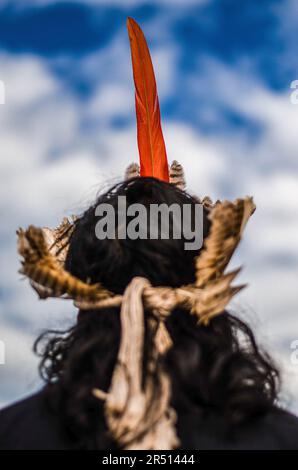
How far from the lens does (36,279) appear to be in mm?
2039

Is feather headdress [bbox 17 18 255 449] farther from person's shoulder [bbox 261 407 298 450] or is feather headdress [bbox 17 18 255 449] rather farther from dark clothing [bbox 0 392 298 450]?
person's shoulder [bbox 261 407 298 450]

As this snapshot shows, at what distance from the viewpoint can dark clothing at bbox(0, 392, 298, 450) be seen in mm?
1890

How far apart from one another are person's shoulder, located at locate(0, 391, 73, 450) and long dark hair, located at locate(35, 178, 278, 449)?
0.12 feet

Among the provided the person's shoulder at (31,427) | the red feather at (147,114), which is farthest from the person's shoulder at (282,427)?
the red feather at (147,114)

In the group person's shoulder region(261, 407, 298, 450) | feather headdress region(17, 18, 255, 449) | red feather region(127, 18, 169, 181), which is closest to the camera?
feather headdress region(17, 18, 255, 449)

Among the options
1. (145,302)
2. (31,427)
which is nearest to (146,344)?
(145,302)

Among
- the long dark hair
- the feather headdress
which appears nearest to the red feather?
the long dark hair

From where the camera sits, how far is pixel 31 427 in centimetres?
193

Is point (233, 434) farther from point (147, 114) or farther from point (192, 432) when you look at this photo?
point (147, 114)

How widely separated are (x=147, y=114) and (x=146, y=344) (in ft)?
4.11

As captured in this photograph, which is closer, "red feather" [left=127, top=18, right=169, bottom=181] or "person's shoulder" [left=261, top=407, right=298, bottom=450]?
"person's shoulder" [left=261, top=407, right=298, bottom=450]

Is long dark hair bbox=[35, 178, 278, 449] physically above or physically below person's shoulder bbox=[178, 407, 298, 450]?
above

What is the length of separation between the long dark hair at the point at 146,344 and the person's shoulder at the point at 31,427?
0.04 m
